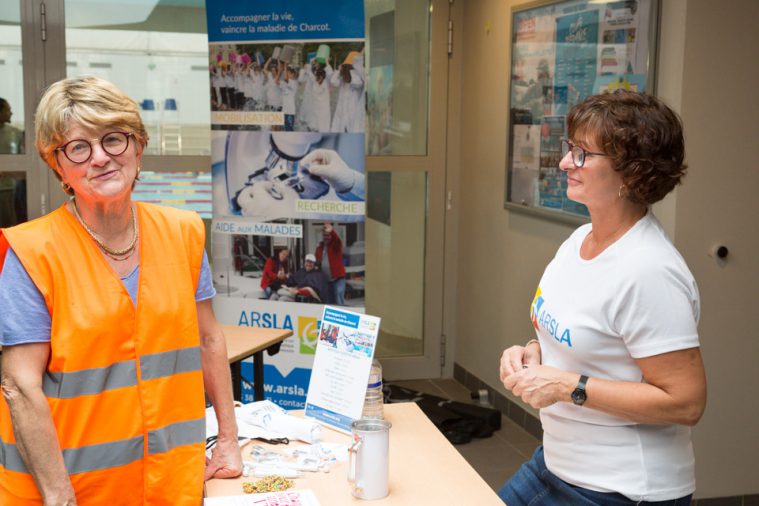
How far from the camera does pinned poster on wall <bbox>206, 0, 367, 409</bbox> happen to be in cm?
454

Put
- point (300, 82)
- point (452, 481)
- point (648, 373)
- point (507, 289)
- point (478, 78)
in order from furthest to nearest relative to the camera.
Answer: point (478, 78), point (507, 289), point (300, 82), point (452, 481), point (648, 373)

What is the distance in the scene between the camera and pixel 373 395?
240 centimetres

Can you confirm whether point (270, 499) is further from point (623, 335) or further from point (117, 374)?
point (623, 335)

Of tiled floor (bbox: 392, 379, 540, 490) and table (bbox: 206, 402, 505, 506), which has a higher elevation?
table (bbox: 206, 402, 505, 506)

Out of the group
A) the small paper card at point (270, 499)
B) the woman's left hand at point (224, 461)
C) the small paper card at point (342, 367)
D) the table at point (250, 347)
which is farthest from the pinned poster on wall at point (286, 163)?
the small paper card at point (270, 499)

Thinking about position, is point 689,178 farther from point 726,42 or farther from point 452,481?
point 452,481

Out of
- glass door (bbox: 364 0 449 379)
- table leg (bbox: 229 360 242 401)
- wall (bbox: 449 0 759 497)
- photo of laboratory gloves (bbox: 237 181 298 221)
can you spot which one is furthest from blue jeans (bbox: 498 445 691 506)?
glass door (bbox: 364 0 449 379)

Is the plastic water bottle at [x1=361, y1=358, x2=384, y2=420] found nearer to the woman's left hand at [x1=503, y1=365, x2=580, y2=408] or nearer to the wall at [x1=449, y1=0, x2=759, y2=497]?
the woman's left hand at [x1=503, y1=365, x2=580, y2=408]

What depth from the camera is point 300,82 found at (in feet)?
15.0

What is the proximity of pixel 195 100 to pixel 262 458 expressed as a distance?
12.1ft

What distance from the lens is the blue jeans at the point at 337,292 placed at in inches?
185

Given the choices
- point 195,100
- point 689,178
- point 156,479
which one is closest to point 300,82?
point 195,100

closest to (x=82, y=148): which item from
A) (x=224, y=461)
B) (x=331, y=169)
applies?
(x=224, y=461)

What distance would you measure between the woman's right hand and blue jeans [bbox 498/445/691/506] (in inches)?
9.3
